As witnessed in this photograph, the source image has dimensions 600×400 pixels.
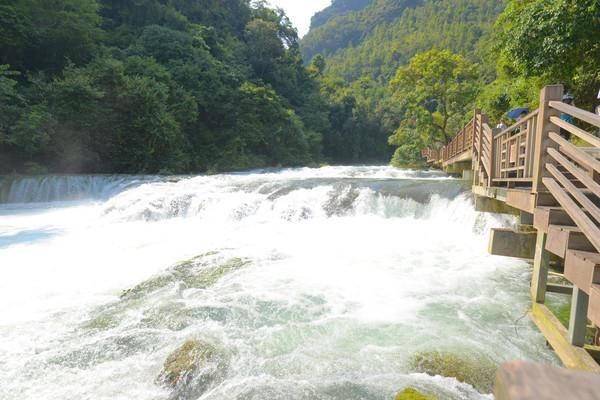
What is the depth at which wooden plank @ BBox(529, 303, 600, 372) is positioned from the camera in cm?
305

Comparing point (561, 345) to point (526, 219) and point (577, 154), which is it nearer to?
point (526, 219)

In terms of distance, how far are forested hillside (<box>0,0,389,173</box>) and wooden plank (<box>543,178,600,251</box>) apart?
64.1 feet

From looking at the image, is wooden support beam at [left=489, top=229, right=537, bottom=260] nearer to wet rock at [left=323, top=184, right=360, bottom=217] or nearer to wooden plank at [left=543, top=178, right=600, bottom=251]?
wooden plank at [left=543, top=178, right=600, bottom=251]

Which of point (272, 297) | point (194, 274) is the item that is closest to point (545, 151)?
point (272, 297)

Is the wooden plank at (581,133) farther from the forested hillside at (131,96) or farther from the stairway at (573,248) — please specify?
the forested hillside at (131,96)

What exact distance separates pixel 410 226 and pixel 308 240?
2873 mm

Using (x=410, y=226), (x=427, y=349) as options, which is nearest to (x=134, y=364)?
(x=427, y=349)

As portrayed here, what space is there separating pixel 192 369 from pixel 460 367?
111 inches

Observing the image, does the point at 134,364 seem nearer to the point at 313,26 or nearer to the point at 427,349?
the point at 427,349

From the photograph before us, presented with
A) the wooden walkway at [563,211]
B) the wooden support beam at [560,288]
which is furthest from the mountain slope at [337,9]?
the wooden support beam at [560,288]

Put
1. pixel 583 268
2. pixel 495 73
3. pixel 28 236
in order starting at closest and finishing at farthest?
pixel 583 268, pixel 28 236, pixel 495 73

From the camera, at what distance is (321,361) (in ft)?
13.1

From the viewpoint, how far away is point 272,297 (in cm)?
566

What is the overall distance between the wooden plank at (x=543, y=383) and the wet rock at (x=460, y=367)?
11.4 ft
